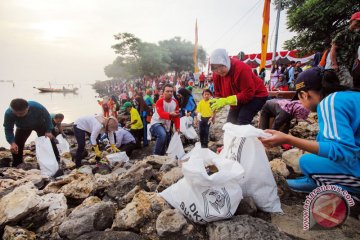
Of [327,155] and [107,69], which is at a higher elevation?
[107,69]

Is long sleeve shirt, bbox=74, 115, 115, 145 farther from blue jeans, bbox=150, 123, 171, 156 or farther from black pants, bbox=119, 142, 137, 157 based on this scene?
black pants, bbox=119, 142, 137, 157

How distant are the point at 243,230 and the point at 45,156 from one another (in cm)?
394

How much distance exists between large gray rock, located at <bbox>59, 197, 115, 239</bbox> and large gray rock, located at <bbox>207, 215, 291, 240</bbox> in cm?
89

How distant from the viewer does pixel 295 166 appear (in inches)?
98.0

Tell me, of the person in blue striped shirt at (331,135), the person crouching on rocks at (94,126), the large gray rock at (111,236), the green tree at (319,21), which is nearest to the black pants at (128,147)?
the person crouching on rocks at (94,126)

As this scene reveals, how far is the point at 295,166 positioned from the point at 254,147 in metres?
1.22

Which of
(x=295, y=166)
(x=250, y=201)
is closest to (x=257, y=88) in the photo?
(x=295, y=166)

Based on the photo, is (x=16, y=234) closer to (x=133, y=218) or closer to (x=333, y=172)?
(x=133, y=218)

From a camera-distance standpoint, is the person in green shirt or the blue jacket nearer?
the blue jacket

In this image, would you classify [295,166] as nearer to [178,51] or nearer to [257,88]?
[257,88]

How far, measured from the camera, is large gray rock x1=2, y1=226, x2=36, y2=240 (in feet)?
5.28

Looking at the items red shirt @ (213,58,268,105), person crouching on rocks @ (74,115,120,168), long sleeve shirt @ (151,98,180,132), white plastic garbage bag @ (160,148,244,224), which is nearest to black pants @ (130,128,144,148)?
person crouching on rocks @ (74,115,120,168)

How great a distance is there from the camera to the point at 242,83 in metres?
2.70

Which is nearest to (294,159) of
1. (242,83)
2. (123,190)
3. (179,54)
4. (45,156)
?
(242,83)
